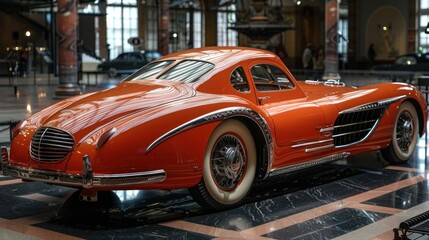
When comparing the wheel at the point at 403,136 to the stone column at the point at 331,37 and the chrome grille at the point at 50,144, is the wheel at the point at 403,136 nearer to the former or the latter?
the chrome grille at the point at 50,144

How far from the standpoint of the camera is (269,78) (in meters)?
7.00

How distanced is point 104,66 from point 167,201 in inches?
1402

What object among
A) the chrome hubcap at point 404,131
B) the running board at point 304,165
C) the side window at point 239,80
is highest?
the side window at point 239,80

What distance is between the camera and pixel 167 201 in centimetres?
654

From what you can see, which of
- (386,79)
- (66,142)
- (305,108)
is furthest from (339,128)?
(386,79)

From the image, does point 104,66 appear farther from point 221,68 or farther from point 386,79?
point 221,68

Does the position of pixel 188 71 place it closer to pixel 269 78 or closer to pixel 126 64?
pixel 269 78

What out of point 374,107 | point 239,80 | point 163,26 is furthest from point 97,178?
point 163,26

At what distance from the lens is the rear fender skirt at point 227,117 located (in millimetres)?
5583

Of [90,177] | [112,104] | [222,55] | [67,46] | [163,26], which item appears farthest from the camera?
[163,26]

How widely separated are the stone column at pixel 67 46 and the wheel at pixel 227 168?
14.9 m

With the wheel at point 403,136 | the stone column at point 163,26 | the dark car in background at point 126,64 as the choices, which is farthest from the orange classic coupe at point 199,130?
the dark car in background at point 126,64

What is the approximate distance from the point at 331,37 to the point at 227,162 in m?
17.6

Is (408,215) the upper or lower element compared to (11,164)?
lower
